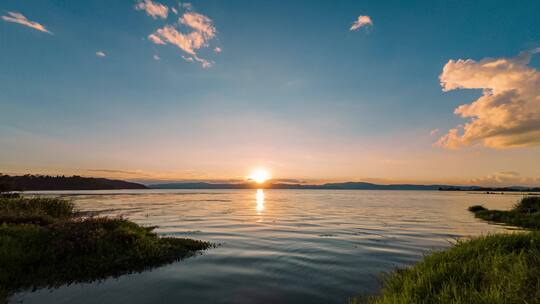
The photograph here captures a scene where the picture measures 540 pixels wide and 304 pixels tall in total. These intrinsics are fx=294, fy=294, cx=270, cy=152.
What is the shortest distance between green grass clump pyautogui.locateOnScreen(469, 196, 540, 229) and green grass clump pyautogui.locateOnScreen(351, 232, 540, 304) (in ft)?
86.0

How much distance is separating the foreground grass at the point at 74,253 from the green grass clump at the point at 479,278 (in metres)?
9.70

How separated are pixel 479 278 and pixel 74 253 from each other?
14.5 m

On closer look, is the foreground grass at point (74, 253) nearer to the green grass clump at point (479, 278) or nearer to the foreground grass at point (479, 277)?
the foreground grass at point (479, 277)

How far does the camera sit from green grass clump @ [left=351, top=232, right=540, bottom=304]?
641 centimetres

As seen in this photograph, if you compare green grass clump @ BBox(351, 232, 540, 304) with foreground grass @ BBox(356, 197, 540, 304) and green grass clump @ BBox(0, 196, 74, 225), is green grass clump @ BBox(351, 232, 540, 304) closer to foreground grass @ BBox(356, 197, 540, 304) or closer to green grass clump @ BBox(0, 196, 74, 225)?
foreground grass @ BBox(356, 197, 540, 304)

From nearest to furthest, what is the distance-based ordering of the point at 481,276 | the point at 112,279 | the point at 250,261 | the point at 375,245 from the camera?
→ the point at 481,276 < the point at 112,279 < the point at 250,261 < the point at 375,245

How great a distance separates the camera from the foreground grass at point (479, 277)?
6.44 meters

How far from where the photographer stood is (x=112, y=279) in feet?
36.2

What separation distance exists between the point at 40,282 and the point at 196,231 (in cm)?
1463

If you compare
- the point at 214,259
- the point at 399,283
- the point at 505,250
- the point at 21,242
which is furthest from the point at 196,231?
the point at 505,250

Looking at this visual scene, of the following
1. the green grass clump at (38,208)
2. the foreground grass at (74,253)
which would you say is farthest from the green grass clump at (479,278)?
the green grass clump at (38,208)

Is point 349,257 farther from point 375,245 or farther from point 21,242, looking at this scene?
point 21,242

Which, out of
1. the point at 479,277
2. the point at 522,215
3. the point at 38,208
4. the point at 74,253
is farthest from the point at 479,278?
the point at 522,215

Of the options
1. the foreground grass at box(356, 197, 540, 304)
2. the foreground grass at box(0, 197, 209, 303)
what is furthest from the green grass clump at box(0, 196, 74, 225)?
the foreground grass at box(356, 197, 540, 304)
